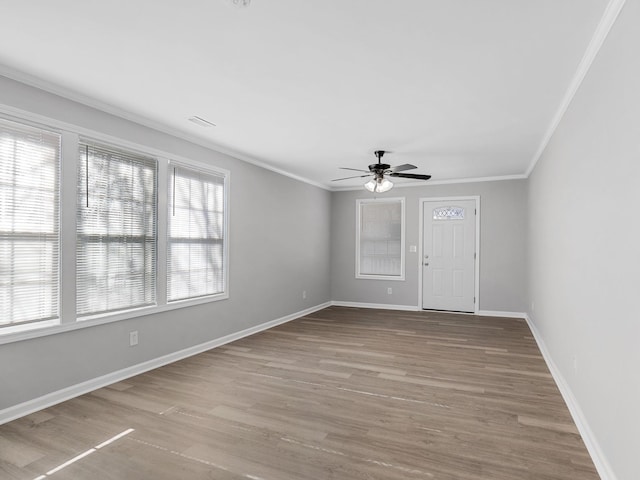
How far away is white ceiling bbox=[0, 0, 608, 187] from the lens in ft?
6.61

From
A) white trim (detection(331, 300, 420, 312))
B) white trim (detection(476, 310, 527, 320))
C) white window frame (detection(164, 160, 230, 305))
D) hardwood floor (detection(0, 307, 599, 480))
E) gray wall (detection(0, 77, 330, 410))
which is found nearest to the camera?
hardwood floor (detection(0, 307, 599, 480))

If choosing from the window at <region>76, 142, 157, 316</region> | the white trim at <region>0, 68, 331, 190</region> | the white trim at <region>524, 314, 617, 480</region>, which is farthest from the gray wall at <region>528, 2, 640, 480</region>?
the window at <region>76, 142, 157, 316</region>

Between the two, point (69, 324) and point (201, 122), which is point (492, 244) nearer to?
point (201, 122)

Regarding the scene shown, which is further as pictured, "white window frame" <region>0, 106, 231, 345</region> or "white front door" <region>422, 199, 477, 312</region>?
"white front door" <region>422, 199, 477, 312</region>

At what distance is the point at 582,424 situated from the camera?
2549 mm

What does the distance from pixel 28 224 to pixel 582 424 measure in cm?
411

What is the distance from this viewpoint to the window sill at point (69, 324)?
2727mm

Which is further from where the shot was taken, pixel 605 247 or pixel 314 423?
pixel 314 423

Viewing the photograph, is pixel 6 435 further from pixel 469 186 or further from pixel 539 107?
pixel 469 186

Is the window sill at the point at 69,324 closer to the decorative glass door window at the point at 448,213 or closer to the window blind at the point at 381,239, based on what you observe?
the window blind at the point at 381,239

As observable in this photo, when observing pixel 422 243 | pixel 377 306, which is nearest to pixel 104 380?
pixel 377 306

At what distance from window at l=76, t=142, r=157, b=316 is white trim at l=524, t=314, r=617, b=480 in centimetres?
372

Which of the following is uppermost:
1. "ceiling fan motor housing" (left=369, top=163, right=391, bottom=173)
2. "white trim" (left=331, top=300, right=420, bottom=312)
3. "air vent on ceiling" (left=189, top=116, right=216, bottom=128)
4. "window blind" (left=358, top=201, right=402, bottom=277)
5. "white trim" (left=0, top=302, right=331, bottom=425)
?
"air vent on ceiling" (left=189, top=116, right=216, bottom=128)

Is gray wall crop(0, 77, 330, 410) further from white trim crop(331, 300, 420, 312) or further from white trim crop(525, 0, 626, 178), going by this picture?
white trim crop(525, 0, 626, 178)
